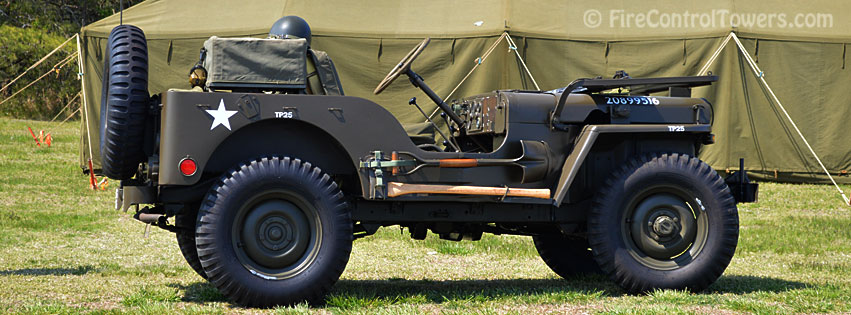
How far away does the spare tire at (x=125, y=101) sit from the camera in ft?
18.8

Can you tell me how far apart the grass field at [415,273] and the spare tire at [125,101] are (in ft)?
3.04

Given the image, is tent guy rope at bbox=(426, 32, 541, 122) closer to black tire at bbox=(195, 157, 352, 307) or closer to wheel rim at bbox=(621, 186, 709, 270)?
wheel rim at bbox=(621, 186, 709, 270)

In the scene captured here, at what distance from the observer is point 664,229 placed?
6.46 meters

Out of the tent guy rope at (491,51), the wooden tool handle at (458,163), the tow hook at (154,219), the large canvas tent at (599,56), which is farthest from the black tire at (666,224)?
the large canvas tent at (599,56)

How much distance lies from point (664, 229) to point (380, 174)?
200 cm

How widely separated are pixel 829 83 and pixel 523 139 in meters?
10.8

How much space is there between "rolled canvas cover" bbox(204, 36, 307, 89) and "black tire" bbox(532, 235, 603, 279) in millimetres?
2688

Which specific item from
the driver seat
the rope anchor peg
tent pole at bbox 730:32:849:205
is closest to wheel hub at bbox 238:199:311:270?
the driver seat

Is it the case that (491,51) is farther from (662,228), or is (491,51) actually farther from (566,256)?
(662,228)

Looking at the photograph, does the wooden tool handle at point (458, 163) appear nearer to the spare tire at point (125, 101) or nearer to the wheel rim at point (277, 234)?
the wheel rim at point (277, 234)

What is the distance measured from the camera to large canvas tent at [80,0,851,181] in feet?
49.9

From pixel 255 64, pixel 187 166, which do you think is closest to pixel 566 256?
pixel 255 64

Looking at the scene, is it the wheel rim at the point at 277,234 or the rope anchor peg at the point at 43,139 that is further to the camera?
the rope anchor peg at the point at 43,139

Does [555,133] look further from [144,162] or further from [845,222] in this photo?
[845,222]
